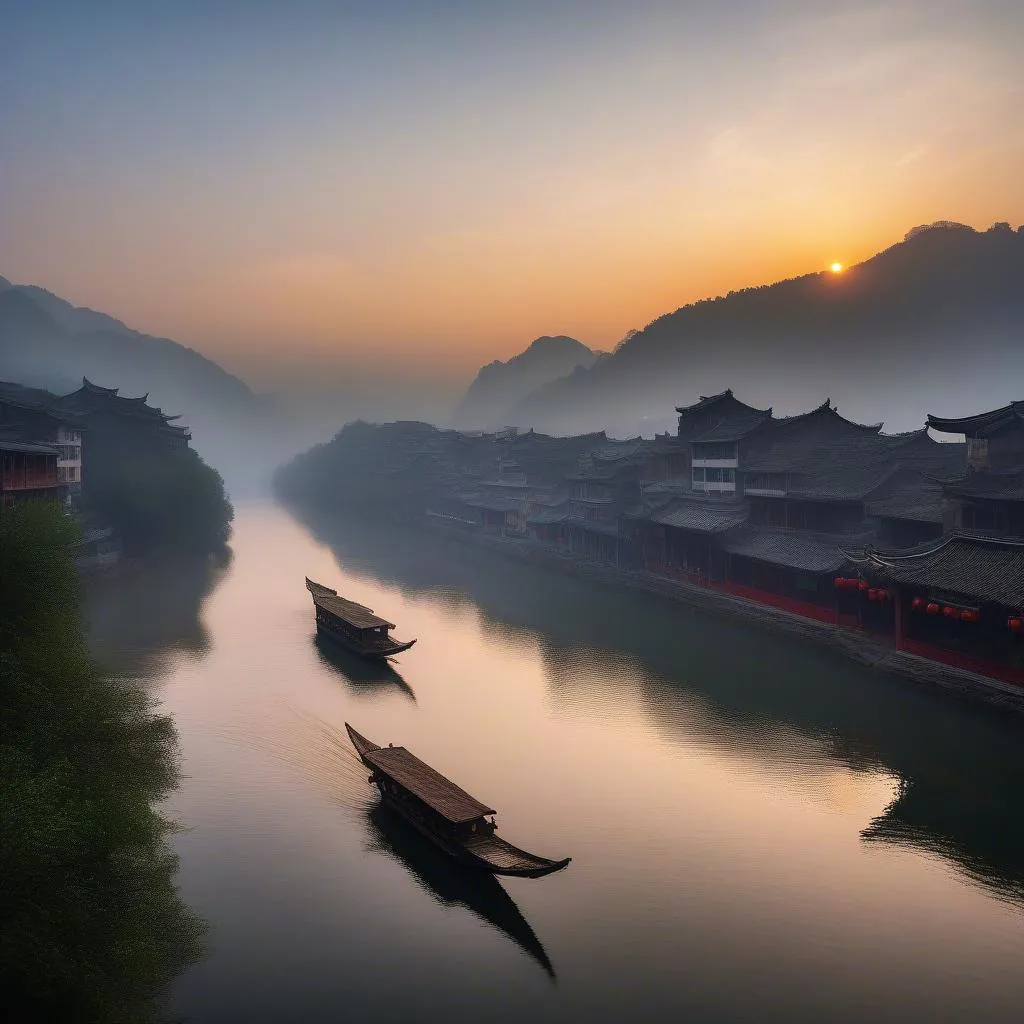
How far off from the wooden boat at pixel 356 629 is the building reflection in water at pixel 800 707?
602cm

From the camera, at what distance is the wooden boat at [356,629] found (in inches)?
1169

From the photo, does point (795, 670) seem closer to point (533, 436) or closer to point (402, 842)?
point (402, 842)

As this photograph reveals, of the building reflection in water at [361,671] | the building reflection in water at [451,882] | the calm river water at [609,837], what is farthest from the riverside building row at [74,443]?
the building reflection in water at [451,882]

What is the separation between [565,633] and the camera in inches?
1372

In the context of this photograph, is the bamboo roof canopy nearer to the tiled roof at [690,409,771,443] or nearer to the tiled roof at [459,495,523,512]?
the tiled roof at [690,409,771,443]

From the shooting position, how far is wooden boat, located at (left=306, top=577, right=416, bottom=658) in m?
29.7

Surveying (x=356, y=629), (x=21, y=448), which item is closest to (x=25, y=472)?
(x=21, y=448)

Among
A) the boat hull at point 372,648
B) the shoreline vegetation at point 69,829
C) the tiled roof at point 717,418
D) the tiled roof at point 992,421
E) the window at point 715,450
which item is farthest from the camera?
the tiled roof at point 717,418

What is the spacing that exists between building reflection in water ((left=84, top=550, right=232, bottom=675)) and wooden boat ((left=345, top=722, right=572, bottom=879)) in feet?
42.3

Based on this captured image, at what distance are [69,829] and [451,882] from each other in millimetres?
7329

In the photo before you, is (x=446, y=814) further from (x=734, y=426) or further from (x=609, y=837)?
(x=734, y=426)

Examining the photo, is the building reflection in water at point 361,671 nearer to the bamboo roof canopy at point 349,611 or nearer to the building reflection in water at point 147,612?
the bamboo roof canopy at point 349,611

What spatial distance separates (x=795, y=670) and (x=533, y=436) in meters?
48.3

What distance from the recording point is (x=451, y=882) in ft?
50.8
